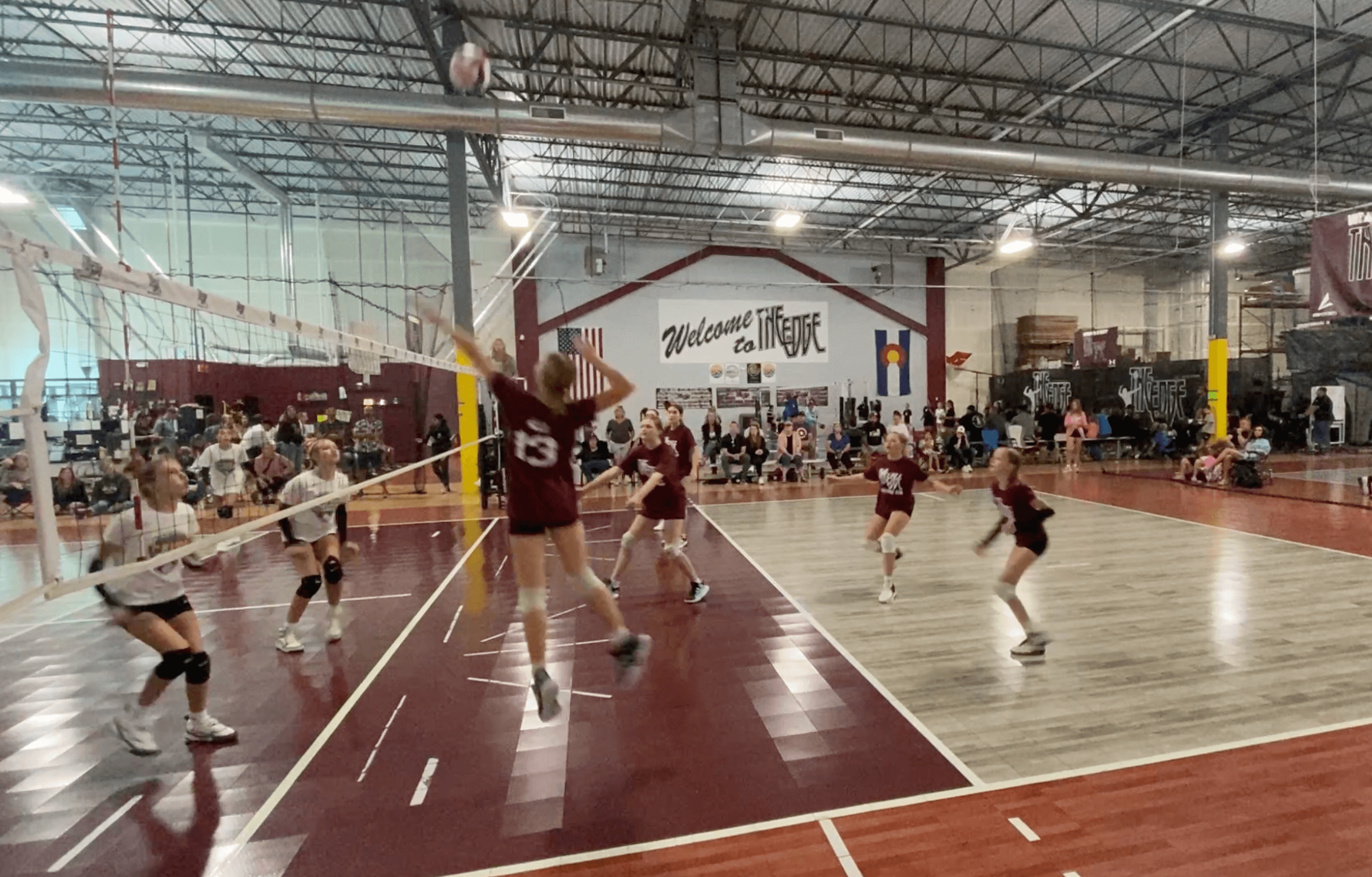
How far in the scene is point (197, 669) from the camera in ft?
11.9

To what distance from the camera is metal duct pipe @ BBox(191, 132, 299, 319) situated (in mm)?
14750

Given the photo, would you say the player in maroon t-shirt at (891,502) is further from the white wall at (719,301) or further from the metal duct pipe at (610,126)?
the white wall at (719,301)

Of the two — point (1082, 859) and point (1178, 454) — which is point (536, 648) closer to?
point (1082, 859)

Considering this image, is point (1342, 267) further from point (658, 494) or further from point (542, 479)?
point (542, 479)

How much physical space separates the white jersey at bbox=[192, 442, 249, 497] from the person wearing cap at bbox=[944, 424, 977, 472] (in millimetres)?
14709

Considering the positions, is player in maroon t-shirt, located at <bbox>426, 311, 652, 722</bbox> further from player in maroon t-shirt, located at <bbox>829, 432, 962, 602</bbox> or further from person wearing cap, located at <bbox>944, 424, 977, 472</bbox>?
person wearing cap, located at <bbox>944, 424, 977, 472</bbox>

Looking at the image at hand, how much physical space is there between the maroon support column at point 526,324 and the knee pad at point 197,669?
54.4 ft

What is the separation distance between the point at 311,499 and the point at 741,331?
57.4 ft

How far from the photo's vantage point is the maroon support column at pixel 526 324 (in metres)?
20.0

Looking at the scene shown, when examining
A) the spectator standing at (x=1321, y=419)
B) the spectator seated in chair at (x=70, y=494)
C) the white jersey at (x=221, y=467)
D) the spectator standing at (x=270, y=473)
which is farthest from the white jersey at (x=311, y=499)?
the spectator standing at (x=1321, y=419)

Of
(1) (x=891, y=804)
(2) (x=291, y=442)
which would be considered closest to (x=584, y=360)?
(2) (x=291, y=442)

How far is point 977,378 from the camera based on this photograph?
77.7 feet

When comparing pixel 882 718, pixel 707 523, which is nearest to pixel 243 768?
pixel 882 718

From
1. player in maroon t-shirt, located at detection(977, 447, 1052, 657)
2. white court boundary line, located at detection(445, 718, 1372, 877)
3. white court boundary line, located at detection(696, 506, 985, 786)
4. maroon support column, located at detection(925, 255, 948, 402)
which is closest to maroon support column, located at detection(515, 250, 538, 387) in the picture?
maroon support column, located at detection(925, 255, 948, 402)
